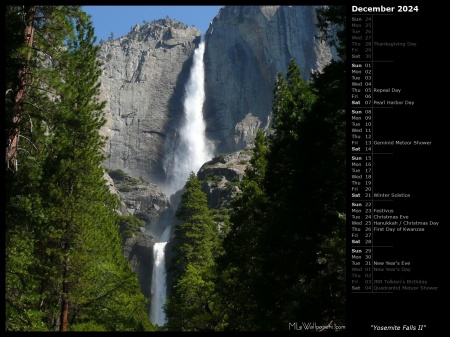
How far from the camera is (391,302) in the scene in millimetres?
7719

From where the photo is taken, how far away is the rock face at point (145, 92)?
421 ft

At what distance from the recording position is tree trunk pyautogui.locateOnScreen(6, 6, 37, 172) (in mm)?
12227

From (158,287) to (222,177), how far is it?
76.0 feet

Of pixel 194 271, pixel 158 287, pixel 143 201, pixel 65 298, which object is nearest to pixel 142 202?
pixel 143 201

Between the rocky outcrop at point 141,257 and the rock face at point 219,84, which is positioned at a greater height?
the rock face at point 219,84

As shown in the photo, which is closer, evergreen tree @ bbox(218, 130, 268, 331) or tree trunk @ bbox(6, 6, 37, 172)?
tree trunk @ bbox(6, 6, 37, 172)

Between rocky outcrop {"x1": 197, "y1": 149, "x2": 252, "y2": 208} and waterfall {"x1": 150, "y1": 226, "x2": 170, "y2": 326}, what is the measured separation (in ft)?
36.6
